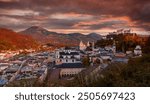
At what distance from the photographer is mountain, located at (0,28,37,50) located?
338cm

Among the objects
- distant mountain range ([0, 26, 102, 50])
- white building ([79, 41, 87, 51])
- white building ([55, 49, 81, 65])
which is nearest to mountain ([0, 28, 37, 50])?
distant mountain range ([0, 26, 102, 50])

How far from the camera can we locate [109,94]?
112 inches

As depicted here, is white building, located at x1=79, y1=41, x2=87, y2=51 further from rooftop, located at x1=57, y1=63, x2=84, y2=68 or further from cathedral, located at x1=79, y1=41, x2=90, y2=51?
rooftop, located at x1=57, y1=63, x2=84, y2=68

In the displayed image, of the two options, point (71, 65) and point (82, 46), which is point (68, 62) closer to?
point (71, 65)

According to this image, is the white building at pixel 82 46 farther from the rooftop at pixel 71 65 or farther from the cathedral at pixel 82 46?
the rooftop at pixel 71 65

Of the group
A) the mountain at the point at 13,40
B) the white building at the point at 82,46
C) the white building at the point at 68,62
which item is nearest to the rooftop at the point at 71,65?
the white building at the point at 68,62

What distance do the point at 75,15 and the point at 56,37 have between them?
256mm

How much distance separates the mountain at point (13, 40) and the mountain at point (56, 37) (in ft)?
0.18

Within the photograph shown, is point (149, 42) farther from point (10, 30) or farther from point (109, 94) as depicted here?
point (10, 30)

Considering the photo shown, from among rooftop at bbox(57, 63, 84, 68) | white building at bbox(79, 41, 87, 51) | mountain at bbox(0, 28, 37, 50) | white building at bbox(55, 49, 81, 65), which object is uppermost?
mountain at bbox(0, 28, 37, 50)

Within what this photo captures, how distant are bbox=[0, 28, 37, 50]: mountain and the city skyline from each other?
0.06 meters

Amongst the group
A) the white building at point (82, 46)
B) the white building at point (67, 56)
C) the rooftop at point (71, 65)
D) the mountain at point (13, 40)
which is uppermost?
the mountain at point (13, 40)

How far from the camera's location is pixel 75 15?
3395 millimetres

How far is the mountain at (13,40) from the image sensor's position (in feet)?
11.1
